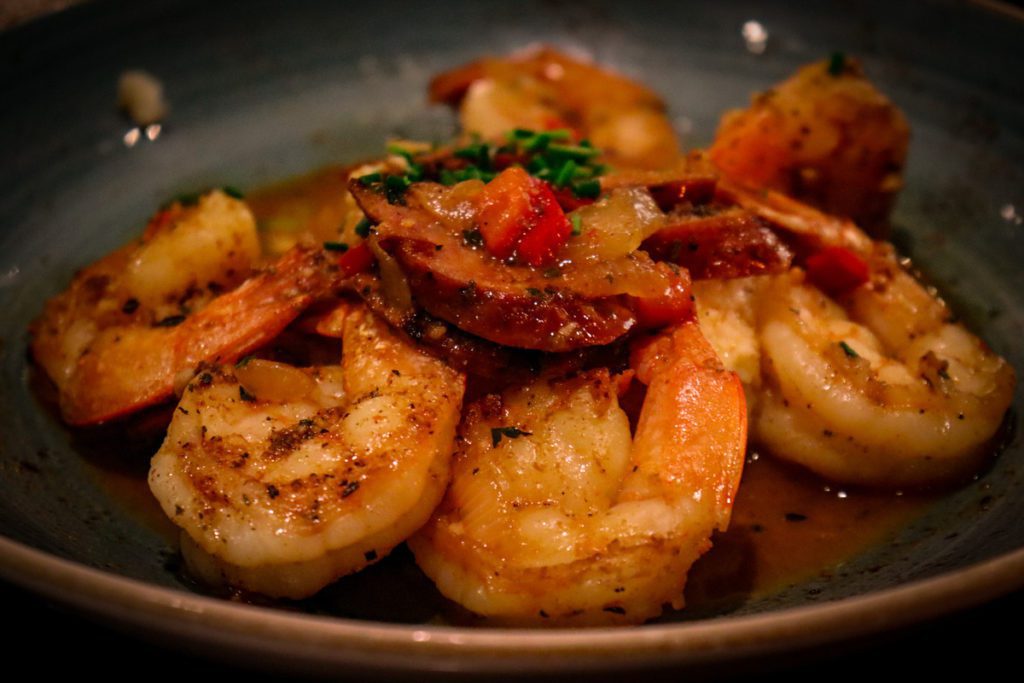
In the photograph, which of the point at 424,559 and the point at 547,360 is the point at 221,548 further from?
the point at 547,360

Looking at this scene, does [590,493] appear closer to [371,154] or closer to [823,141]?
[823,141]

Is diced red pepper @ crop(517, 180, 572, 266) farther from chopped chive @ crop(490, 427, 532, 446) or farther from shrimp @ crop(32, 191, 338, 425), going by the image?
shrimp @ crop(32, 191, 338, 425)

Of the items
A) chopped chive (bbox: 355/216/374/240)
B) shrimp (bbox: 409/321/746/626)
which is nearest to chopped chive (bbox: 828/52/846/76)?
shrimp (bbox: 409/321/746/626)

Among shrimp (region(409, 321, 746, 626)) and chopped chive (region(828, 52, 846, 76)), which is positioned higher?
chopped chive (region(828, 52, 846, 76))

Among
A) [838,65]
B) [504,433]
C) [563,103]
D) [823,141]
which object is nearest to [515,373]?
[504,433]

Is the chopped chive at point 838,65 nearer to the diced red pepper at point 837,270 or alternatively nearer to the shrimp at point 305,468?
the diced red pepper at point 837,270
